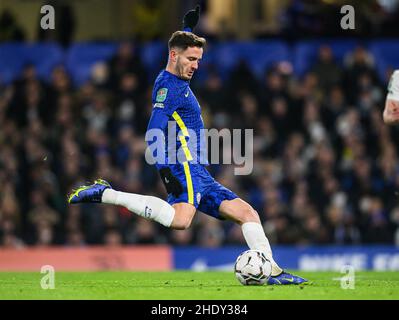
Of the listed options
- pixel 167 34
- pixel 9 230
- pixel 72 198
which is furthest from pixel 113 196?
pixel 167 34

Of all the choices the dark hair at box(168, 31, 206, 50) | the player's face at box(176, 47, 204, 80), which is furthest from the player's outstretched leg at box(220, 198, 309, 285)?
the dark hair at box(168, 31, 206, 50)

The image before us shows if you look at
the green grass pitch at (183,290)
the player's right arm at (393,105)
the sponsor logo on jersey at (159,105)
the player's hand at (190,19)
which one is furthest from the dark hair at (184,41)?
the green grass pitch at (183,290)

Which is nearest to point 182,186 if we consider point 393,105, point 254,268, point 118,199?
point 118,199

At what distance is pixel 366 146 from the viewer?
1978cm

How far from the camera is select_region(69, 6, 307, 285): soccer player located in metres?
10.5

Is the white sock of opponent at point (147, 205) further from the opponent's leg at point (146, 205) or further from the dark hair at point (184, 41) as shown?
the dark hair at point (184, 41)

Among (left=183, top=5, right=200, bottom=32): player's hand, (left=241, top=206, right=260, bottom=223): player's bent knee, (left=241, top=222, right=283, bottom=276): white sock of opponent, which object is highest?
(left=183, top=5, right=200, bottom=32): player's hand

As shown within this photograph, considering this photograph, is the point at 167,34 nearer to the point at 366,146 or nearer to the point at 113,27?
the point at 113,27

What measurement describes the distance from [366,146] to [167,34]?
530 cm

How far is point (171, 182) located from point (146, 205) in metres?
0.34

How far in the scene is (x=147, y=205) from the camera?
34.6 ft

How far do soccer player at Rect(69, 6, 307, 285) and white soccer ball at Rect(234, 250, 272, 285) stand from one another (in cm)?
20

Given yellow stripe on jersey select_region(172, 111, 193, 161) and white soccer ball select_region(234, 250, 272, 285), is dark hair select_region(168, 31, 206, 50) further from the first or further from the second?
white soccer ball select_region(234, 250, 272, 285)

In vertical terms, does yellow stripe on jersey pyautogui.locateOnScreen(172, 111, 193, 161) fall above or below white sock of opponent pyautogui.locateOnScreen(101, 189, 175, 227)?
above
